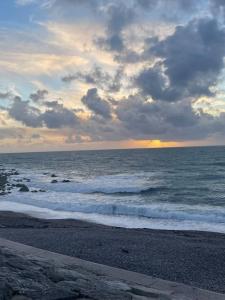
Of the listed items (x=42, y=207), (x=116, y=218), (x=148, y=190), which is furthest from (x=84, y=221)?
(x=148, y=190)

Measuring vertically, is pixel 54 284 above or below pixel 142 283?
above

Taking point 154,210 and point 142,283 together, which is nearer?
point 142,283

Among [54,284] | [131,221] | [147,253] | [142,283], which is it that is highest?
[54,284]

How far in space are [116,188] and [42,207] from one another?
13071 mm

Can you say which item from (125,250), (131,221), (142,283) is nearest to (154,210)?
(131,221)

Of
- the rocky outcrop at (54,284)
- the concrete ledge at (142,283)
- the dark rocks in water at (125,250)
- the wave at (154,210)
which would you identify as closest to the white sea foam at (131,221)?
the wave at (154,210)

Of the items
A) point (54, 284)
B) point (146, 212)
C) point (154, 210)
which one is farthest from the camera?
point (154, 210)

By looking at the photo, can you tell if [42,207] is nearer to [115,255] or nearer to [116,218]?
[116,218]

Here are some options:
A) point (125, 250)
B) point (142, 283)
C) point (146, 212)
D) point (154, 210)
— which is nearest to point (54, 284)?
point (142, 283)

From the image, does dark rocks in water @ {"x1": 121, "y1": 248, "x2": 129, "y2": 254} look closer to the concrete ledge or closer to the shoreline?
the shoreline

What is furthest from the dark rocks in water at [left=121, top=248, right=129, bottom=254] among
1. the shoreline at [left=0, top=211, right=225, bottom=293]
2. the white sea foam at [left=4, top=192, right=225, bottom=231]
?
the white sea foam at [left=4, top=192, right=225, bottom=231]

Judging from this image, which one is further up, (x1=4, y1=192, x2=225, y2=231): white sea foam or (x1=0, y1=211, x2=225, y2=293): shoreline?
(x1=0, y1=211, x2=225, y2=293): shoreline

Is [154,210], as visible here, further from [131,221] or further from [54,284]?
[54,284]

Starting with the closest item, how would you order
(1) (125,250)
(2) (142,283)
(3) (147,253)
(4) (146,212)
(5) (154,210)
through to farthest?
(2) (142,283) < (3) (147,253) < (1) (125,250) < (4) (146,212) < (5) (154,210)
